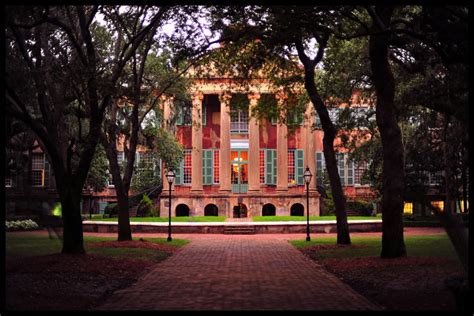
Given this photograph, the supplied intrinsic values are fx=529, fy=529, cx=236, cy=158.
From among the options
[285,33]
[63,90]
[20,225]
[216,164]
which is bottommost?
[20,225]

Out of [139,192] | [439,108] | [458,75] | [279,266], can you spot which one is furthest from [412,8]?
[139,192]

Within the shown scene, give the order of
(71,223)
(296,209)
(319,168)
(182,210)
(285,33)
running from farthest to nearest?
(319,168) < (182,210) < (296,209) < (71,223) < (285,33)

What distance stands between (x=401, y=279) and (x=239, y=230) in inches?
697

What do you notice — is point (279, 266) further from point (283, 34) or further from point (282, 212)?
point (282, 212)

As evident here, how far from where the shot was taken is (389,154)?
14.2 metres

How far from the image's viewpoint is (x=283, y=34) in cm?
1221

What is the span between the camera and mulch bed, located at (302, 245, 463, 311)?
318 inches

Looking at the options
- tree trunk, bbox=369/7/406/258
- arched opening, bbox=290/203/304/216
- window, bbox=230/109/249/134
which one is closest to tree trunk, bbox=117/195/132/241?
tree trunk, bbox=369/7/406/258

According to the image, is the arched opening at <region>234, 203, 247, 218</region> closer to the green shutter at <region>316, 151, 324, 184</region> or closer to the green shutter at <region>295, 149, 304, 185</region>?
the green shutter at <region>295, 149, 304, 185</region>

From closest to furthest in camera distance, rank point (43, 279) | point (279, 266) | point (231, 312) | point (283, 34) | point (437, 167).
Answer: point (231, 312)
point (43, 279)
point (283, 34)
point (279, 266)
point (437, 167)

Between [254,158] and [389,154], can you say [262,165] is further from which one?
[389,154]

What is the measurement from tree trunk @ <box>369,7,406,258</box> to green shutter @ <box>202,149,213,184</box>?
27.8 metres

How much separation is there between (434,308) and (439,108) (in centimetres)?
853

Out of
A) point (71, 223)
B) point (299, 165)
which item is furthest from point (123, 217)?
point (299, 165)
